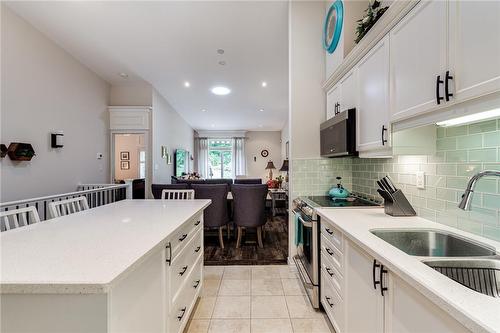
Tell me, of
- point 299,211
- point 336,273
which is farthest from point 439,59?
point 299,211

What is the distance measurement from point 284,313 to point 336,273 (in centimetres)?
72

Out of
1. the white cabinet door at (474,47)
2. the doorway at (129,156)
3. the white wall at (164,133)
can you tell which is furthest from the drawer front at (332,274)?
the doorway at (129,156)

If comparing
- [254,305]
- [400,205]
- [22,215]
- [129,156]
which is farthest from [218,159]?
[400,205]

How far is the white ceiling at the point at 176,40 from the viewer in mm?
2662

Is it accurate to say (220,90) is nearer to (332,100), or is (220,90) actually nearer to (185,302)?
(332,100)

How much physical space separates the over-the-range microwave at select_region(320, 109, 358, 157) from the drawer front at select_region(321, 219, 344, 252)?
27.2 inches

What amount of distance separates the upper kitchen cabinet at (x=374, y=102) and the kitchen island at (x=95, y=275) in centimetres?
148

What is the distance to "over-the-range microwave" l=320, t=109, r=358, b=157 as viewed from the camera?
6.60 ft

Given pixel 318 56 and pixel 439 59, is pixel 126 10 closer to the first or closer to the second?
pixel 318 56

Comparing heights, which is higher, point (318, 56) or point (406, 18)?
point (318, 56)

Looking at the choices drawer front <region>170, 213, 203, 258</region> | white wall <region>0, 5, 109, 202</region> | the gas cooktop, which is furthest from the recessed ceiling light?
drawer front <region>170, 213, 203, 258</region>

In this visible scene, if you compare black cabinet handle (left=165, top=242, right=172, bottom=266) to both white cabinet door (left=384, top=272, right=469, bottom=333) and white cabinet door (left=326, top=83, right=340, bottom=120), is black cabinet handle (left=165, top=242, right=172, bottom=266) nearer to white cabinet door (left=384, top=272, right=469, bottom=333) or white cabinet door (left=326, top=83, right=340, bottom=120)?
white cabinet door (left=384, top=272, right=469, bottom=333)

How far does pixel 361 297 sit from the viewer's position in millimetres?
1224

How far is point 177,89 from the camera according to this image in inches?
201
